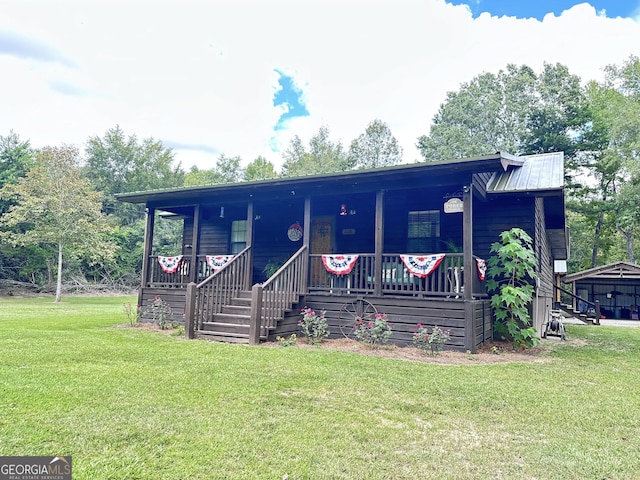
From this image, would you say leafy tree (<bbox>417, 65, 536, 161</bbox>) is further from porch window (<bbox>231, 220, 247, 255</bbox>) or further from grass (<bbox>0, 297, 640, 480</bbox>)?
grass (<bbox>0, 297, 640, 480</bbox>)

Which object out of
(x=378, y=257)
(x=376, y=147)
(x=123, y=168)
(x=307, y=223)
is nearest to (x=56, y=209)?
(x=307, y=223)

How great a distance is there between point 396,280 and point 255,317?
2.65 metres

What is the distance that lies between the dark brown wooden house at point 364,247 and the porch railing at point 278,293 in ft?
0.06

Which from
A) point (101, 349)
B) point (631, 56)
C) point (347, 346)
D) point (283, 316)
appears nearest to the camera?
point (101, 349)

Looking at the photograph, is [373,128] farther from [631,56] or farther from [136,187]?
[136,187]

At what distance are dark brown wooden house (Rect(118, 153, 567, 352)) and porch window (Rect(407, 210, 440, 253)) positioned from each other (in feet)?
0.08

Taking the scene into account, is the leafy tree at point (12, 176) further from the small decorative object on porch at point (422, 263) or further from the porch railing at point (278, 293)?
the small decorative object on porch at point (422, 263)

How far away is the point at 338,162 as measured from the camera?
35781 mm

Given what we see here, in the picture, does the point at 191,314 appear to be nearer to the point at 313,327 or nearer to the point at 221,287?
the point at 221,287

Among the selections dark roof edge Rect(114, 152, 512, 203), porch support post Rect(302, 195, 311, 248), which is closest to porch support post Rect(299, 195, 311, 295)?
porch support post Rect(302, 195, 311, 248)

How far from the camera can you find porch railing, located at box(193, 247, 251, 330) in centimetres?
772

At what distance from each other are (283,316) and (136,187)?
34.1 m

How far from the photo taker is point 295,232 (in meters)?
11.0

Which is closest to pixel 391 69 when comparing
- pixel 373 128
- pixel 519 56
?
pixel 373 128
